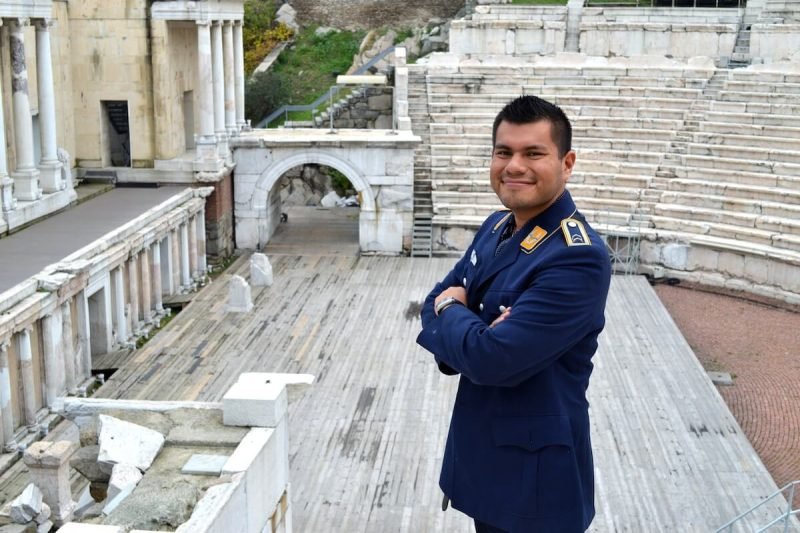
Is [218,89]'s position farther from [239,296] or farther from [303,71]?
[303,71]

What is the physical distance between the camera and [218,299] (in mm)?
18016

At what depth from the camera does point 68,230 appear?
626 inches

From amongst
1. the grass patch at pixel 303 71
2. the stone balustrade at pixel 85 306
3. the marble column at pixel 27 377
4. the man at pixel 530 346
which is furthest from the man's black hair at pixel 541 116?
the grass patch at pixel 303 71

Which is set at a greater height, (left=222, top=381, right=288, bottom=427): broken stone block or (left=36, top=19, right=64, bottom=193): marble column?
(left=36, top=19, right=64, bottom=193): marble column

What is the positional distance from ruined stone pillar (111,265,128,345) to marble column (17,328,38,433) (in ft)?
10.5

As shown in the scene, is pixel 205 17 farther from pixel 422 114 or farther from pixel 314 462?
pixel 314 462

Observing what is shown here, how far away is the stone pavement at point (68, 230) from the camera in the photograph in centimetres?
1369

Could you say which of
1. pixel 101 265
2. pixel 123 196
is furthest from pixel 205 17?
pixel 101 265

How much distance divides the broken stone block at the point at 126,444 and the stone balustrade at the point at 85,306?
5.68 metres

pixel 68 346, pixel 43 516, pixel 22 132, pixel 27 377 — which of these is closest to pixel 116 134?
pixel 22 132

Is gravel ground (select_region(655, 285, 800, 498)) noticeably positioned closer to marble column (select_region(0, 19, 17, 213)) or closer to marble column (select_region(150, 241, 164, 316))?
marble column (select_region(150, 241, 164, 316))

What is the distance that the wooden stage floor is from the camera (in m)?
10.4

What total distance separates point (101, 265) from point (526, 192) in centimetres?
1203

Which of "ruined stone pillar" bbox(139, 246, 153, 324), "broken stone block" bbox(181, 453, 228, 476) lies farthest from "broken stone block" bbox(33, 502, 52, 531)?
"ruined stone pillar" bbox(139, 246, 153, 324)
